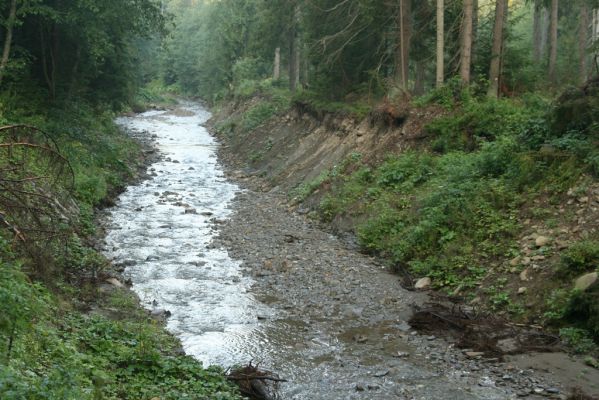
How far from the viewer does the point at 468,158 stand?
15.9m

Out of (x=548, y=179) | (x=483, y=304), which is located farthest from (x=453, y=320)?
(x=548, y=179)

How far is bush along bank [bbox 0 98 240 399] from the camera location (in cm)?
560

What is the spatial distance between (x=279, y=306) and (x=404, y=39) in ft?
46.7

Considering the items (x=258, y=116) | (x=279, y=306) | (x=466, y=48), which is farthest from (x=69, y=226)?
(x=258, y=116)

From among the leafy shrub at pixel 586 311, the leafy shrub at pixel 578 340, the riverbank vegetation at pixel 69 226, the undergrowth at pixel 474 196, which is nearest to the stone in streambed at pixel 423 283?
the undergrowth at pixel 474 196

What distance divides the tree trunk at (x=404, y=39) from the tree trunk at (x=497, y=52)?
10.8 ft

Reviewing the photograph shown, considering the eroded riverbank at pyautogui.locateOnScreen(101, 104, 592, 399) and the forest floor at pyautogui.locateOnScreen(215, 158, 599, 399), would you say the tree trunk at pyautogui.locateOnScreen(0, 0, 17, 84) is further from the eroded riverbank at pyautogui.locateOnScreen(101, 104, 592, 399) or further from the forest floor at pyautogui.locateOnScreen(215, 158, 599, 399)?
the forest floor at pyautogui.locateOnScreen(215, 158, 599, 399)

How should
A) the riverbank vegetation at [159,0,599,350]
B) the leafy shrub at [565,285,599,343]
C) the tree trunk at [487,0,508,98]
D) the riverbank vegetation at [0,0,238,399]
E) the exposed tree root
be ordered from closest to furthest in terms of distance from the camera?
the riverbank vegetation at [0,0,238,399]
the leafy shrub at [565,285,599,343]
the exposed tree root
the riverbank vegetation at [159,0,599,350]
the tree trunk at [487,0,508,98]

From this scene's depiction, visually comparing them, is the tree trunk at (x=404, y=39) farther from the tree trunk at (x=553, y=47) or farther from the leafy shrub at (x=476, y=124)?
the tree trunk at (x=553, y=47)

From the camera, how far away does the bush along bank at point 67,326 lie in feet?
18.4

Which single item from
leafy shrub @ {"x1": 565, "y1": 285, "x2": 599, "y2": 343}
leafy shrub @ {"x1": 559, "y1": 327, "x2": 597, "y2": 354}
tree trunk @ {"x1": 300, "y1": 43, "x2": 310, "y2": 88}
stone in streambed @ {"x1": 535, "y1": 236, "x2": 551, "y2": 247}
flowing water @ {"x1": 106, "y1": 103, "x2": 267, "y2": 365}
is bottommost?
flowing water @ {"x1": 106, "y1": 103, "x2": 267, "y2": 365}

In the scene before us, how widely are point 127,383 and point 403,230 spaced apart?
9240mm

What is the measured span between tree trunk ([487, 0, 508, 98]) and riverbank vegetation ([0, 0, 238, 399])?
1357 centimetres

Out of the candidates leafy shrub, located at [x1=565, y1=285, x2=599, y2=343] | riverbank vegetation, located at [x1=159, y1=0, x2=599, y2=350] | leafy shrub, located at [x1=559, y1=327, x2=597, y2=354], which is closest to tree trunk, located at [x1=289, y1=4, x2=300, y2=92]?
riverbank vegetation, located at [x1=159, y1=0, x2=599, y2=350]
